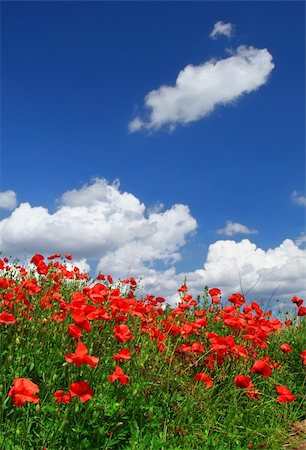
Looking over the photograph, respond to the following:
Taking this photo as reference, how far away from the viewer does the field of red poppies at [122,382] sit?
3984mm

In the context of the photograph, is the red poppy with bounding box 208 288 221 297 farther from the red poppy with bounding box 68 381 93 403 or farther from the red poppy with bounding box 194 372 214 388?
the red poppy with bounding box 68 381 93 403

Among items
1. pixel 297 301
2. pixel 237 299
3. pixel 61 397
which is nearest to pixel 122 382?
pixel 61 397

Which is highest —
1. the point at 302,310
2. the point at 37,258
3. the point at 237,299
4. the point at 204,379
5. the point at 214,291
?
the point at 37,258

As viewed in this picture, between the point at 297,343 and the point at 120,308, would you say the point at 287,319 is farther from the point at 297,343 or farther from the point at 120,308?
the point at 120,308

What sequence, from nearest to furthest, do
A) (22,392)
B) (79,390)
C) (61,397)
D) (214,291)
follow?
(22,392), (79,390), (61,397), (214,291)

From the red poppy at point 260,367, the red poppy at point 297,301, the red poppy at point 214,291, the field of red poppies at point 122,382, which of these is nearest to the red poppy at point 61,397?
the field of red poppies at point 122,382

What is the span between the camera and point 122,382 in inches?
163

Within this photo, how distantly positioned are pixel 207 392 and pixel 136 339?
1019mm

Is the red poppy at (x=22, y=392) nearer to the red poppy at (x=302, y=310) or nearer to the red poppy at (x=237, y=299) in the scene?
the red poppy at (x=237, y=299)

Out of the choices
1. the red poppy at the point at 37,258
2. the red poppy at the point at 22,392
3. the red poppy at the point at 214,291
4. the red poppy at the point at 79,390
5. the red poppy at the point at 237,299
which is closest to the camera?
the red poppy at the point at 22,392

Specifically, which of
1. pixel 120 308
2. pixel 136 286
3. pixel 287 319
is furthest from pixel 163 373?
pixel 287 319

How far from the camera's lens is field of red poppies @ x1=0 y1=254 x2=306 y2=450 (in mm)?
3984

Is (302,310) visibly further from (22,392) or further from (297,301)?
(22,392)

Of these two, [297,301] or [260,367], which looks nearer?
[260,367]
